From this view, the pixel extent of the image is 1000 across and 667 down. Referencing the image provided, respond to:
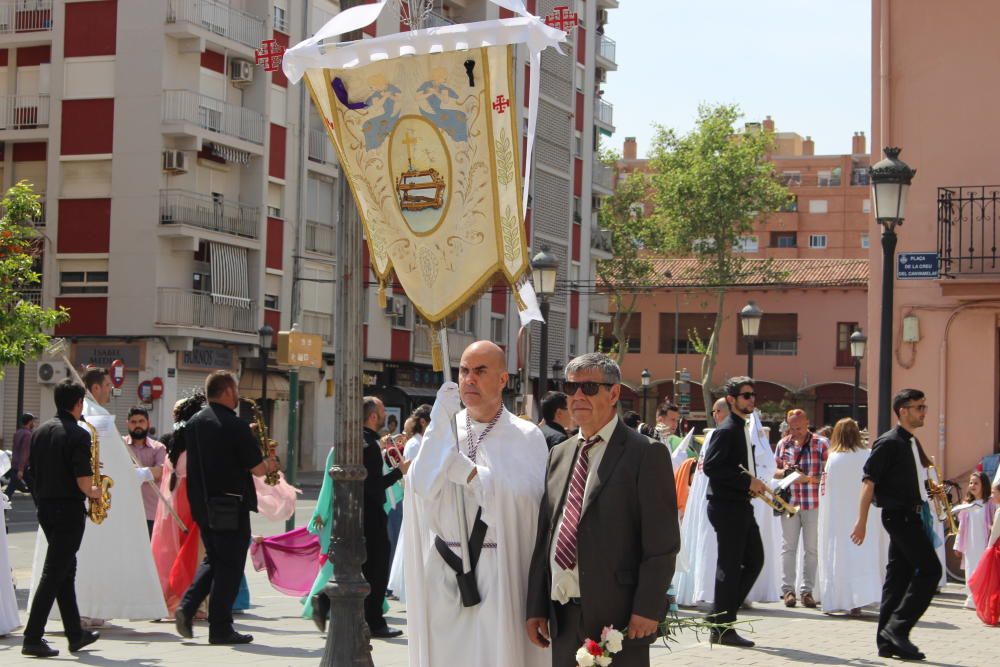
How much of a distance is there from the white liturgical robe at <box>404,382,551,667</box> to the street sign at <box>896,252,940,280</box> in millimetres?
12908

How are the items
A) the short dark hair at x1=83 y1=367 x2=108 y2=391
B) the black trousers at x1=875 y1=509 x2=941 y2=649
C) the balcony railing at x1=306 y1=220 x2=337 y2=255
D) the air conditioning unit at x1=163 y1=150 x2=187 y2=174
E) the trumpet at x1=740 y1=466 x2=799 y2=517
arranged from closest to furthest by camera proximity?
the black trousers at x1=875 y1=509 x2=941 y2=649 → the short dark hair at x1=83 y1=367 x2=108 y2=391 → the trumpet at x1=740 y1=466 x2=799 y2=517 → the air conditioning unit at x1=163 y1=150 x2=187 y2=174 → the balcony railing at x1=306 y1=220 x2=337 y2=255

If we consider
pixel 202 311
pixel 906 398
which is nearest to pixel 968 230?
pixel 906 398

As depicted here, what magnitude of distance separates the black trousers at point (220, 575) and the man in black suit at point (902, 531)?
441 cm

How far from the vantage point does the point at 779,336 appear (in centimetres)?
7906

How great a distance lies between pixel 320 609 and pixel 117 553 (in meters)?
1.63

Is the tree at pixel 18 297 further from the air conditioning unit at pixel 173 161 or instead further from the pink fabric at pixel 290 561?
the air conditioning unit at pixel 173 161

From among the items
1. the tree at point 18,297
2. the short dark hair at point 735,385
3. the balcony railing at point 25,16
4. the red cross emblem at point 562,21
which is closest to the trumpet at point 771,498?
the short dark hair at point 735,385

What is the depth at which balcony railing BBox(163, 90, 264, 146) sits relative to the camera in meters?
41.5

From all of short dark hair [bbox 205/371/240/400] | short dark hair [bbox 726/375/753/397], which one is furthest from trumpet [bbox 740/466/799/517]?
short dark hair [bbox 205/371/240/400]

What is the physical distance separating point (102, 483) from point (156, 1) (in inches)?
1276

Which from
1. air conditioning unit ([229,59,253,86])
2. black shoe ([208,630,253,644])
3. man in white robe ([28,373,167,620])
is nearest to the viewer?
black shoe ([208,630,253,644])

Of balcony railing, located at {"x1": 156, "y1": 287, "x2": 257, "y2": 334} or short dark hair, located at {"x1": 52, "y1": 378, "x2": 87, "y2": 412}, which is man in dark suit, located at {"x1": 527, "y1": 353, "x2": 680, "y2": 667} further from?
balcony railing, located at {"x1": 156, "y1": 287, "x2": 257, "y2": 334}

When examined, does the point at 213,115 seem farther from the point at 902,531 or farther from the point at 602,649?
the point at 602,649

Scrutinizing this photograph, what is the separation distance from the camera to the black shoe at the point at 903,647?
37.0 feet
